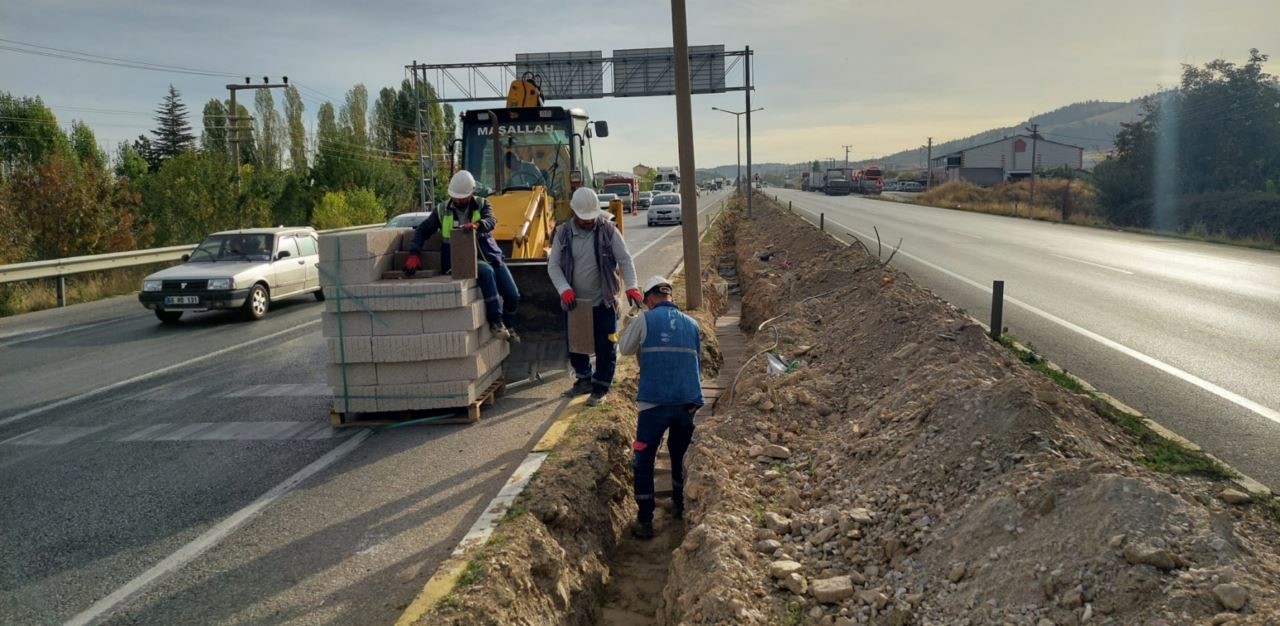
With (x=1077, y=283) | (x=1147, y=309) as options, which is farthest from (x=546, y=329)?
(x=1077, y=283)

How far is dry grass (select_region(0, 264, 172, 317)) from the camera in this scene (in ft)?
54.0

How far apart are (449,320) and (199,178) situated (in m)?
23.9

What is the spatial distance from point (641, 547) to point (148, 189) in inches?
1137

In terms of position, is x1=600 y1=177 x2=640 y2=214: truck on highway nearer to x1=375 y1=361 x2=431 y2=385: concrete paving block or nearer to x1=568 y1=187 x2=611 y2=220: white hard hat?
x1=568 y1=187 x2=611 y2=220: white hard hat

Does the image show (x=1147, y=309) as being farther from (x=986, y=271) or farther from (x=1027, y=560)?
(x=1027, y=560)

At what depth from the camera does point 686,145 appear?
12.0 meters

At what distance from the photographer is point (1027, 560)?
3.44 metres

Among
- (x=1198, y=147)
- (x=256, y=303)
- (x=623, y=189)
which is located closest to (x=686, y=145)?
(x=256, y=303)

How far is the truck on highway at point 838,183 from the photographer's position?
294 ft

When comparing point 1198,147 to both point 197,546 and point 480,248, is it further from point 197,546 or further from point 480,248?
point 197,546

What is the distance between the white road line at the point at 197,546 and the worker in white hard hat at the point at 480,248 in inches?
74.0

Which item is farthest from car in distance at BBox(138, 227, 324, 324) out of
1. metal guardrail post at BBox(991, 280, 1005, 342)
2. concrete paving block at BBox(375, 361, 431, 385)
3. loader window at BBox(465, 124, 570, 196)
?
metal guardrail post at BBox(991, 280, 1005, 342)

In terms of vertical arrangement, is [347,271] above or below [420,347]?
above

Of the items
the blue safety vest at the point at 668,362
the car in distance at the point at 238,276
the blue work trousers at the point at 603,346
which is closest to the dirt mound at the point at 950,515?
the blue safety vest at the point at 668,362
